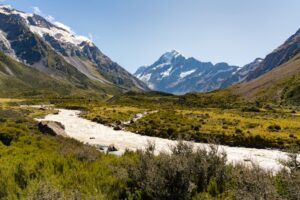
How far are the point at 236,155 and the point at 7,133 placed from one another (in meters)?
20.3

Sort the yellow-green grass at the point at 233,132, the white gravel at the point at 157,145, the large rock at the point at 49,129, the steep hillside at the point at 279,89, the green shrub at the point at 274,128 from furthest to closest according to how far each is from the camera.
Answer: the steep hillside at the point at 279,89 → the green shrub at the point at 274,128 → the yellow-green grass at the point at 233,132 → the large rock at the point at 49,129 → the white gravel at the point at 157,145

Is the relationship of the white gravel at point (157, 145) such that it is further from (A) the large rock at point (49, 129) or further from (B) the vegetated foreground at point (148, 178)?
(B) the vegetated foreground at point (148, 178)

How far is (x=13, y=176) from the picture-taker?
12648 mm

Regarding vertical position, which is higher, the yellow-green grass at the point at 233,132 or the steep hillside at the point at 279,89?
the steep hillside at the point at 279,89

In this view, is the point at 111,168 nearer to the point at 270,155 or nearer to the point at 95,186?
the point at 95,186

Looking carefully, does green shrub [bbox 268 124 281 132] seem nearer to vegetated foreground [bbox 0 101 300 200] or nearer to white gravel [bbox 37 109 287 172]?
white gravel [bbox 37 109 287 172]

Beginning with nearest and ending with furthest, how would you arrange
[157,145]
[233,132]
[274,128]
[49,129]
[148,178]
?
[148,178], [49,129], [157,145], [233,132], [274,128]

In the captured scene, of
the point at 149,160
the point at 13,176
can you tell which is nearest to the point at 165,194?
the point at 149,160

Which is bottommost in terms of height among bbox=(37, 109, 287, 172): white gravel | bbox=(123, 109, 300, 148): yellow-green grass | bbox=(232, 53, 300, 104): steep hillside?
bbox=(37, 109, 287, 172): white gravel

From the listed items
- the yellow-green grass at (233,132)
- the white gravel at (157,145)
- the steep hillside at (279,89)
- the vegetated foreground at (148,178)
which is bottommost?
the white gravel at (157,145)

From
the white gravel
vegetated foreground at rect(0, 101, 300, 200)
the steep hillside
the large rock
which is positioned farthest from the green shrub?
the steep hillside

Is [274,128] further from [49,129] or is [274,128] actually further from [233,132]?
[49,129]

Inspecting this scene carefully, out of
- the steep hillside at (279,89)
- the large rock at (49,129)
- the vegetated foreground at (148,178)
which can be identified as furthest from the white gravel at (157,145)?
the steep hillside at (279,89)

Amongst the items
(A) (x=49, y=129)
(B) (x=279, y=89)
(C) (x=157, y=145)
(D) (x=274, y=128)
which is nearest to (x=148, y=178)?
(A) (x=49, y=129)
